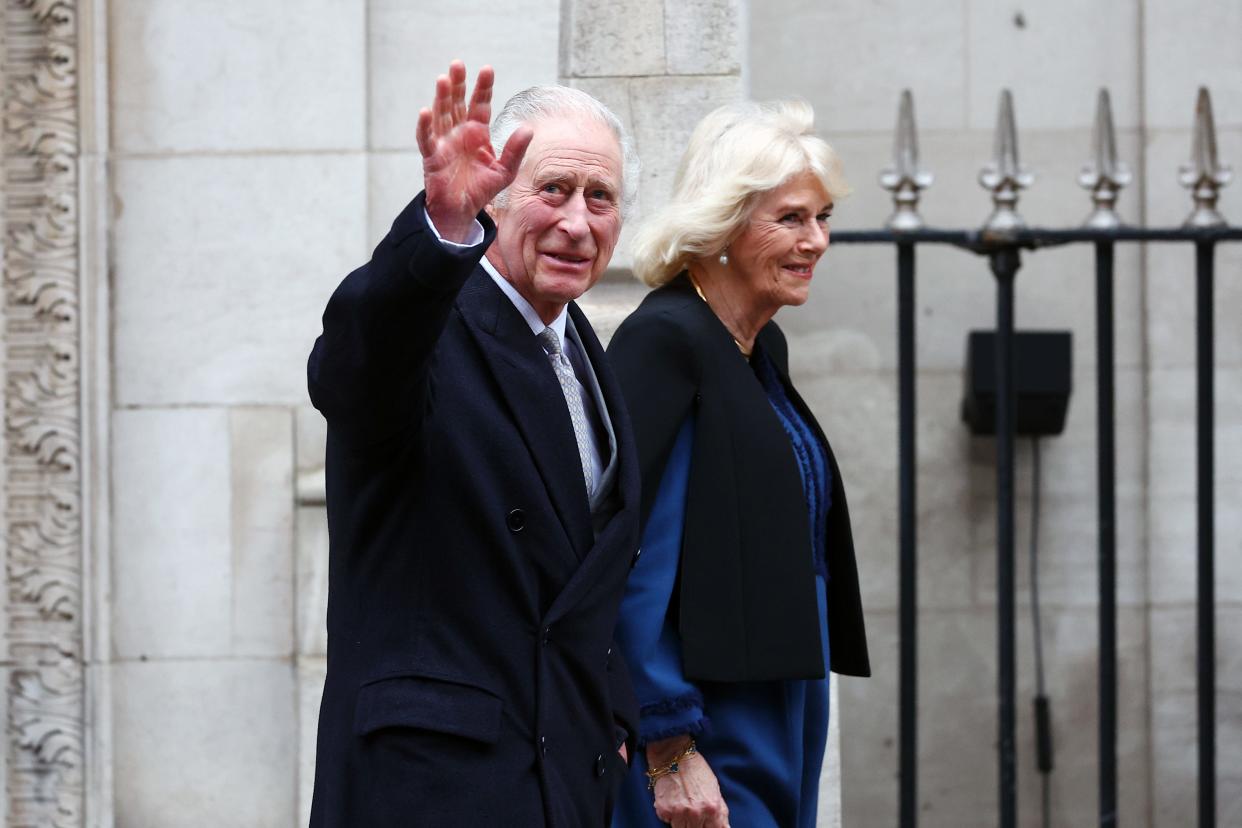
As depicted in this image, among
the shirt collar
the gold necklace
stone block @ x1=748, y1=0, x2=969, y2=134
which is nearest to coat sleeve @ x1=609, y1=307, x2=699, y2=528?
the gold necklace

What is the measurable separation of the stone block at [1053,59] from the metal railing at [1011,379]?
30.2 inches

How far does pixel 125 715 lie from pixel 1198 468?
2.72 m

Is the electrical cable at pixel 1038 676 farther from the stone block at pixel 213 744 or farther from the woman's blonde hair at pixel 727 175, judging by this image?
the woman's blonde hair at pixel 727 175

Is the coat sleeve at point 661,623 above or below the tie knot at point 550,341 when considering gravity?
below

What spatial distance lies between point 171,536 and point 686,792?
1953 mm

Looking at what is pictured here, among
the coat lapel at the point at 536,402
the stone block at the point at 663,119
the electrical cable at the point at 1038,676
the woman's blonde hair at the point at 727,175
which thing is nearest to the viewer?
the coat lapel at the point at 536,402

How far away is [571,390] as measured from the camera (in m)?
2.37

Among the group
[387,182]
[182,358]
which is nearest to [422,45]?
[387,182]

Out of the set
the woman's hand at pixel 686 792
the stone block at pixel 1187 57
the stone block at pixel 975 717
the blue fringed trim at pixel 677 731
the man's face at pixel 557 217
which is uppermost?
the stone block at pixel 1187 57

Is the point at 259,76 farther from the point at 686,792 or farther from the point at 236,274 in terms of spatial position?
the point at 686,792

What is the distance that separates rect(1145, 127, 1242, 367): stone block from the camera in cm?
525

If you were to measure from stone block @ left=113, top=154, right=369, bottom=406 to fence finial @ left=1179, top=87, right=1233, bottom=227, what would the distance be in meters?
2.07

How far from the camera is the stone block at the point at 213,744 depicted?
4.34 meters

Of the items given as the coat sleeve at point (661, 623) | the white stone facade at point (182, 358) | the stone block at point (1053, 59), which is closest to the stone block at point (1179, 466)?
the stone block at point (1053, 59)
